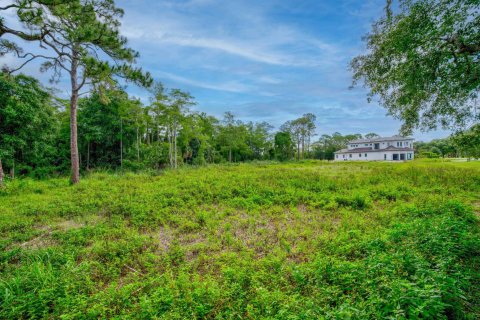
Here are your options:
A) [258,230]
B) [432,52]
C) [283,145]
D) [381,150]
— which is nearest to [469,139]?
[432,52]

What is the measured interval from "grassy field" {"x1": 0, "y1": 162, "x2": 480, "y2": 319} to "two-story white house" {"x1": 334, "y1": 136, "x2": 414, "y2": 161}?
3935cm

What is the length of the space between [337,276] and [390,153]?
156ft

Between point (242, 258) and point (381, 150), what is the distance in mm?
48663

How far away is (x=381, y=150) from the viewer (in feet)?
140

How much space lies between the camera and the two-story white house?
1586 inches

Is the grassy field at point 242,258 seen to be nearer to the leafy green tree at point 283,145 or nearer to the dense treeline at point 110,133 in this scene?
the dense treeline at point 110,133

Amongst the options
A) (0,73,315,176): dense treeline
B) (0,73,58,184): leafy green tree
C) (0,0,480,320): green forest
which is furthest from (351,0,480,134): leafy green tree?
(0,73,58,184): leafy green tree

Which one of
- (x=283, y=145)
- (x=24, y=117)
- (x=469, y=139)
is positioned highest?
(x=283, y=145)

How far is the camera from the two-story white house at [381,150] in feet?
132

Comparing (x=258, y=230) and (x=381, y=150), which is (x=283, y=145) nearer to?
(x=381, y=150)

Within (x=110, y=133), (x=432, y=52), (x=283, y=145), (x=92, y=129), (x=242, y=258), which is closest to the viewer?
(x=242, y=258)

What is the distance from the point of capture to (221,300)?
2.96 metres

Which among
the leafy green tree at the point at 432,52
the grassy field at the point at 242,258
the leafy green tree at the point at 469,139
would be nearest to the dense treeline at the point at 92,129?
the grassy field at the point at 242,258

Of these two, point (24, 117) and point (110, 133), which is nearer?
point (24, 117)
